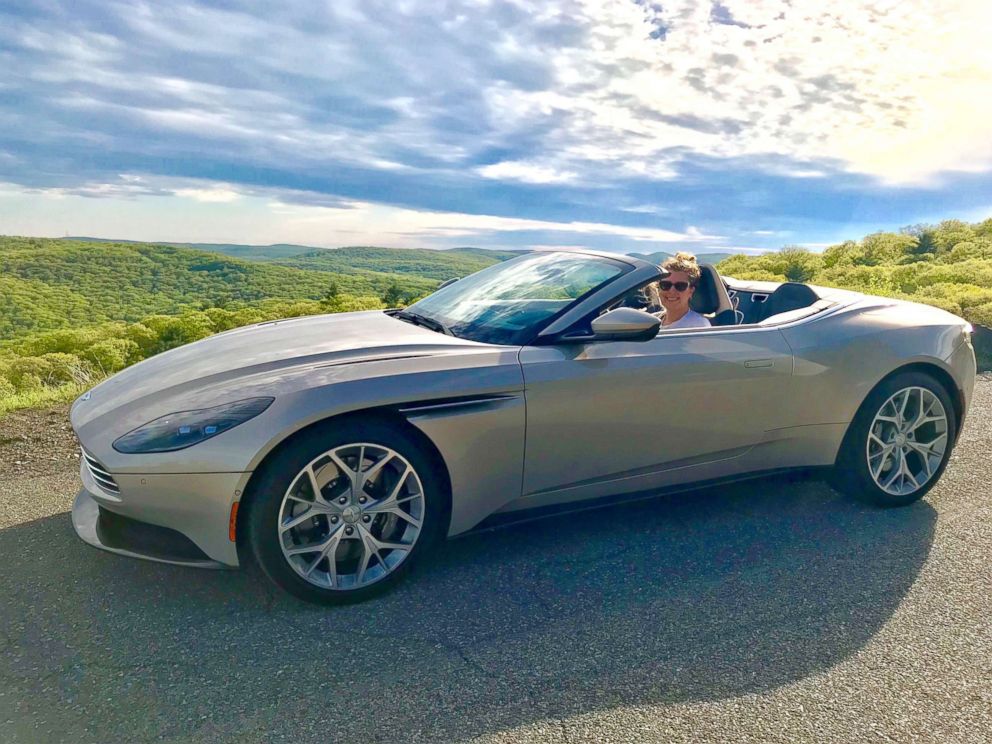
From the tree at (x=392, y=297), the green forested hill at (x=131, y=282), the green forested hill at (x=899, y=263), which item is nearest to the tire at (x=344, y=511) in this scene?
the green forested hill at (x=899, y=263)

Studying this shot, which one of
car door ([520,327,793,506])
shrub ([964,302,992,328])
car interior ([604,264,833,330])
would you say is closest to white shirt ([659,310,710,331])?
car interior ([604,264,833,330])

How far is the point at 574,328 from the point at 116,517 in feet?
6.78

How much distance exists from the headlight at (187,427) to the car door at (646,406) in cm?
113

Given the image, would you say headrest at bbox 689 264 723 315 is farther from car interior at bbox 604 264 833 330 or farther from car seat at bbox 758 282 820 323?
car seat at bbox 758 282 820 323

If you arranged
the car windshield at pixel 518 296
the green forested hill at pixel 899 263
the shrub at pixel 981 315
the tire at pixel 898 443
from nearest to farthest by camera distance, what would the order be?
the car windshield at pixel 518 296 → the tire at pixel 898 443 → the shrub at pixel 981 315 → the green forested hill at pixel 899 263

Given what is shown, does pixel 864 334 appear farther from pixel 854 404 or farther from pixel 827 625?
pixel 827 625

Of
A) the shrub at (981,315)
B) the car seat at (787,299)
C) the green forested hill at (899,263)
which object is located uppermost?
the green forested hill at (899,263)

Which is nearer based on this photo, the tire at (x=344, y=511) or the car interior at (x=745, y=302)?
the tire at (x=344, y=511)

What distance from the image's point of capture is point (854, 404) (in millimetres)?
3732

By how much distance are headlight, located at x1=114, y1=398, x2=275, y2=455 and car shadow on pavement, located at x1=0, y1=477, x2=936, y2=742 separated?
65cm

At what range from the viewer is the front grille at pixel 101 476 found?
8.56 feet

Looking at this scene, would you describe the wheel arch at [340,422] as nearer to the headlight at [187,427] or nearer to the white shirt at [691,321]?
the headlight at [187,427]

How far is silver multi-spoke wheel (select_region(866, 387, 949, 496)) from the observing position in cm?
381

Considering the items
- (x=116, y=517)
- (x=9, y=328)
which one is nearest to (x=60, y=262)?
(x=9, y=328)
